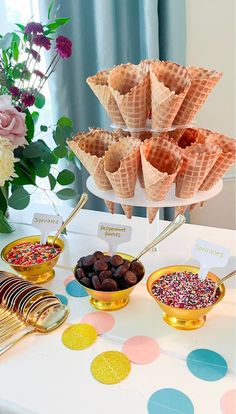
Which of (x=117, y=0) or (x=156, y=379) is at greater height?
(x=117, y=0)

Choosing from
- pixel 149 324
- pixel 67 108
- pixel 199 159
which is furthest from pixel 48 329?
pixel 67 108

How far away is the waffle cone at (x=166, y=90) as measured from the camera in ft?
2.65

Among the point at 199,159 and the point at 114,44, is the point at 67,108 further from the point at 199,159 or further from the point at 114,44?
the point at 199,159

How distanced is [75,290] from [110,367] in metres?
0.26

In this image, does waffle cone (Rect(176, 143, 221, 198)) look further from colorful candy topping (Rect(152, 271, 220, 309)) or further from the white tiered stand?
colorful candy topping (Rect(152, 271, 220, 309))

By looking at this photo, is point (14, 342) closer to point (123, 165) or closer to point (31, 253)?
point (31, 253)

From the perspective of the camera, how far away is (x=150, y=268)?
3.36ft

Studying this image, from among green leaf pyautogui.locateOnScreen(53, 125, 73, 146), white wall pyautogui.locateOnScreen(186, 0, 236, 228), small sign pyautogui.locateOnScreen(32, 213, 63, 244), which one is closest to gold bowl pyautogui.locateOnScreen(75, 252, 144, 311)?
small sign pyautogui.locateOnScreen(32, 213, 63, 244)

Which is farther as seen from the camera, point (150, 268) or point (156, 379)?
point (150, 268)

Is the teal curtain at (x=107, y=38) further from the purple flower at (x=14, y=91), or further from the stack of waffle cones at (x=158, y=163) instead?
→ the stack of waffle cones at (x=158, y=163)

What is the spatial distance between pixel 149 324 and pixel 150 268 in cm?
22

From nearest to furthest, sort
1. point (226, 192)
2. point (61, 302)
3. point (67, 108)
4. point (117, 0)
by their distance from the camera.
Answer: point (61, 302) → point (117, 0) → point (67, 108) → point (226, 192)

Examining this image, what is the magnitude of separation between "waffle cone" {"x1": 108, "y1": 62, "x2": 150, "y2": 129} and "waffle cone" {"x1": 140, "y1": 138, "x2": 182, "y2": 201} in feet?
0.24

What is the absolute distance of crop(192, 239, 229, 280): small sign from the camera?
2.72 ft
